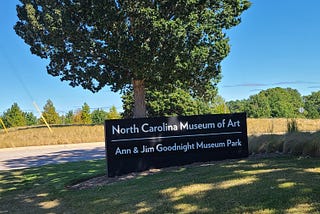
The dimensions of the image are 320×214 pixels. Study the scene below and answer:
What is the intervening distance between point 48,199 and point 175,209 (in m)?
3.27

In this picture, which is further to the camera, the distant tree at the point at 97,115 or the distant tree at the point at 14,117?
the distant tree at the point at 97,115

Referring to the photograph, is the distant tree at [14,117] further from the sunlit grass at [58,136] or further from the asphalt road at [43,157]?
the asphalt road at [43,157]

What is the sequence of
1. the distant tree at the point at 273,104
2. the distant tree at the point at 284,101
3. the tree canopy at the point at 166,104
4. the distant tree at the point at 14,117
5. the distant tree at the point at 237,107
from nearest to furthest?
the tree canopy at the point at 166,104 → the distant tree at the point at 14,117 → the distant tree at the point at 273,104 → the distant tree at the point at 237,107 → the distant tree at the point at 284,101

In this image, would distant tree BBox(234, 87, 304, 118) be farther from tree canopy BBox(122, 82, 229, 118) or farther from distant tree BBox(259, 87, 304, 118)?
tree canopy BBox(122, 82, 229, 118)

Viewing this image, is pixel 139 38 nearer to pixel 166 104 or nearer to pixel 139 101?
pixel 139 101

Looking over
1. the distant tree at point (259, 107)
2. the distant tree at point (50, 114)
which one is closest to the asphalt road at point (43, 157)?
the distant tree at point (50, 114)

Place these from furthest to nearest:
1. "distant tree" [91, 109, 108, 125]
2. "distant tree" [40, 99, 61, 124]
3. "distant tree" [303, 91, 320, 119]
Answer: "distant tree" [303, 91, 320, 119] < "distant tree" [91, 109, 108, 125] < "distant tree" [40, 99, 61, 124]

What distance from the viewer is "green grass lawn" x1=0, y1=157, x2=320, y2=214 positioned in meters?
4.62

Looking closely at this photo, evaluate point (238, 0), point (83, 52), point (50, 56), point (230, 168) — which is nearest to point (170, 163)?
point (230, 168)

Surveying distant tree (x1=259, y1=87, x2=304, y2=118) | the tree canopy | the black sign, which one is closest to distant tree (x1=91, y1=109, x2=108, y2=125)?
the tree canopy

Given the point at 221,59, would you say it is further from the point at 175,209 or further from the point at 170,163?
the point at 175,209

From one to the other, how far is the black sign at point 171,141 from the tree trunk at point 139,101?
5670mm

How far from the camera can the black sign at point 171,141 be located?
876 cm

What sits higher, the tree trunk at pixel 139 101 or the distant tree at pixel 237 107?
the distant tree at pixel 237 107
